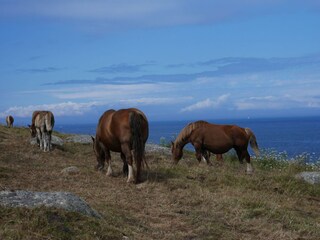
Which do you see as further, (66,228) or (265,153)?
(265,153)

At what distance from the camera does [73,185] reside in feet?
38.3


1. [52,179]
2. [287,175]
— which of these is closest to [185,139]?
[287,175]

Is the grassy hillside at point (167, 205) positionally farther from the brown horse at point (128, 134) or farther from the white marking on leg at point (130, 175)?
the brown horse at point (128, 134)

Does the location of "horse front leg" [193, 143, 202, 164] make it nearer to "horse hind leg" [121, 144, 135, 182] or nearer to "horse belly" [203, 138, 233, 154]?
"horse belly" [203, 138, 233, 154]

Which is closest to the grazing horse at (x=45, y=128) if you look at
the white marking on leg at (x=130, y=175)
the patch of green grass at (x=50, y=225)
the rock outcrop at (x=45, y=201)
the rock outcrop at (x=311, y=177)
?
the white marking on leg at (x=130, y=175)

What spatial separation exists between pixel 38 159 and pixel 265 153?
941cm

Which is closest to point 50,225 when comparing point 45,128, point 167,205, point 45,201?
point 45,201

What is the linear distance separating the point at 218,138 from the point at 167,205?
24.0 feet

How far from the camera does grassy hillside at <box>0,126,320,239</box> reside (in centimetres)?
698

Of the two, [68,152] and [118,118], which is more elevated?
[118,118]

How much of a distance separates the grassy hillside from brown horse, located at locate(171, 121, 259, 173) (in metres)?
2.72

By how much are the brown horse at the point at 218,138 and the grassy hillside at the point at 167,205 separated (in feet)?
8.92

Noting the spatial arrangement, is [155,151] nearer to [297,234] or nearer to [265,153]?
[265,153]

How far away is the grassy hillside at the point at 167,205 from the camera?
275 inches
